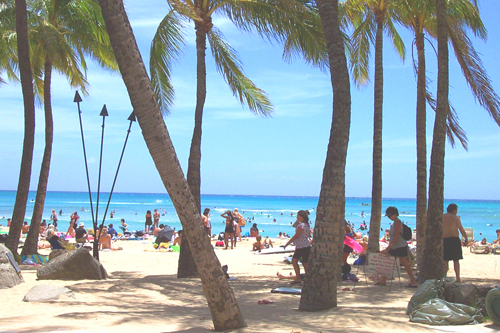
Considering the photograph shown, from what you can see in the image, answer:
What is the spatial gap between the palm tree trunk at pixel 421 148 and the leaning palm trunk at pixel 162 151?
677 centimetres

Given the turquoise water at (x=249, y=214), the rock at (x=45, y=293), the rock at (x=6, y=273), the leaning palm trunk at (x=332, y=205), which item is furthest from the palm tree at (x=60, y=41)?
the turquoise water at (x=249, y=214)

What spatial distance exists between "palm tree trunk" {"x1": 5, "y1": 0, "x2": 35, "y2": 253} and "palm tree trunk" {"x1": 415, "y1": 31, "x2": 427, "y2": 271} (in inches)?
355

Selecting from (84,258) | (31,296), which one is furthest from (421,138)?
(31,296)

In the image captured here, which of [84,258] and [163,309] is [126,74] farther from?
[84,258]

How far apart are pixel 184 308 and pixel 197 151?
3758mm

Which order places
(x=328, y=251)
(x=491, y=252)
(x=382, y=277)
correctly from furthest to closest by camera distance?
(x=491, y=252) → (x=382, y=277) → (x=328, y=251)

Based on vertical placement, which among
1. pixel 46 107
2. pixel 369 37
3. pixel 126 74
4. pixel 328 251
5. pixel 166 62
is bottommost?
pixel 328 251

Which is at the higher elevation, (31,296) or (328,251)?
(328,251)

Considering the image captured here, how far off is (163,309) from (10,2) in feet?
35.3

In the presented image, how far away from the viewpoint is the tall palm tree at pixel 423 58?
9555 mm

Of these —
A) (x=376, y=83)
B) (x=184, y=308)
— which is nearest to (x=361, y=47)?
(x=376, y=83)

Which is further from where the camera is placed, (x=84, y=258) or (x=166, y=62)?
(x=166, y=62)

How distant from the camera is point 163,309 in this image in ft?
22.6

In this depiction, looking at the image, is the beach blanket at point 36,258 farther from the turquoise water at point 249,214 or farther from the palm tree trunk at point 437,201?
the turquoise water at point 249,214
